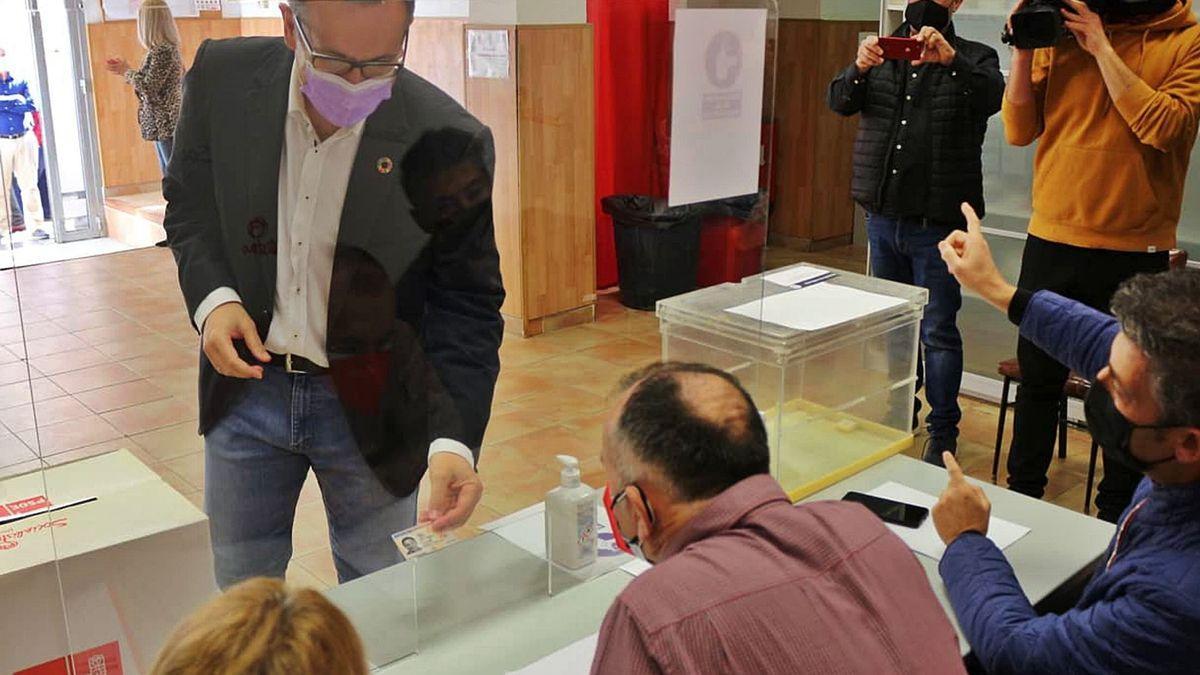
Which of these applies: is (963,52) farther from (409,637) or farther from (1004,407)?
(409,637)

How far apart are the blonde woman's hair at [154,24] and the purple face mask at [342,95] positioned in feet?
0.59

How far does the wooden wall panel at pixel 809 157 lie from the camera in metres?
7.78

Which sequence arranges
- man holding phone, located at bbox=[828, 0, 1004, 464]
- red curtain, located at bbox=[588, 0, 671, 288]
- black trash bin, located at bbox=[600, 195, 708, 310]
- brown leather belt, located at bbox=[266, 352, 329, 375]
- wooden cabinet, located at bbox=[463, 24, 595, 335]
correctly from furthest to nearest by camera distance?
man holding phone, located at bbox=[828, 0, 1004, 464]
black trash bin, located at bbox=[600, 195, 708, 310]
red curtain, located at bbox=[588, 0, 671, 288]
wooden cabinet, located at bbox=[463, 24, 595, 335]
brown leather belt, located at bbox=[266, 352, 329, 375]

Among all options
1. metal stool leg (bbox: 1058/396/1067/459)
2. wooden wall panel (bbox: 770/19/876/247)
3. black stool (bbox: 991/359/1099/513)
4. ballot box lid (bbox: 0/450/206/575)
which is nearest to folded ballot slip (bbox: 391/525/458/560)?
ballot box lid (bbox: 0/450/206/575)

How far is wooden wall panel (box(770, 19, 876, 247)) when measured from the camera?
7781mm

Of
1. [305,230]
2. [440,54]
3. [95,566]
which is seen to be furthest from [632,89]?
[95,566]

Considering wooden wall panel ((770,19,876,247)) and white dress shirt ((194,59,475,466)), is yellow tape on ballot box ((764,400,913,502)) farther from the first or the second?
wooden wall panel ((770,19,876,247))

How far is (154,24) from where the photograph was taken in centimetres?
143

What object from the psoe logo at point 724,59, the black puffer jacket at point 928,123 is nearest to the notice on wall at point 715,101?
the psoe logo at point 724,59

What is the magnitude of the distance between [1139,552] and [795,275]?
1.26 metres

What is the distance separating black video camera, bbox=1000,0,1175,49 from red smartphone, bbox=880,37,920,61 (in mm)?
586

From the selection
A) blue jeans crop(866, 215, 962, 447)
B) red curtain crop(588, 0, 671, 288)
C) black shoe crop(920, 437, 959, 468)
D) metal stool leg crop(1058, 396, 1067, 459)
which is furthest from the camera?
metal stool leg crop(1058, 396, 1067, 459)

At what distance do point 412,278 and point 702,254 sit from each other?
823 mm

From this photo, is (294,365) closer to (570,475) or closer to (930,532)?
(570,475)
